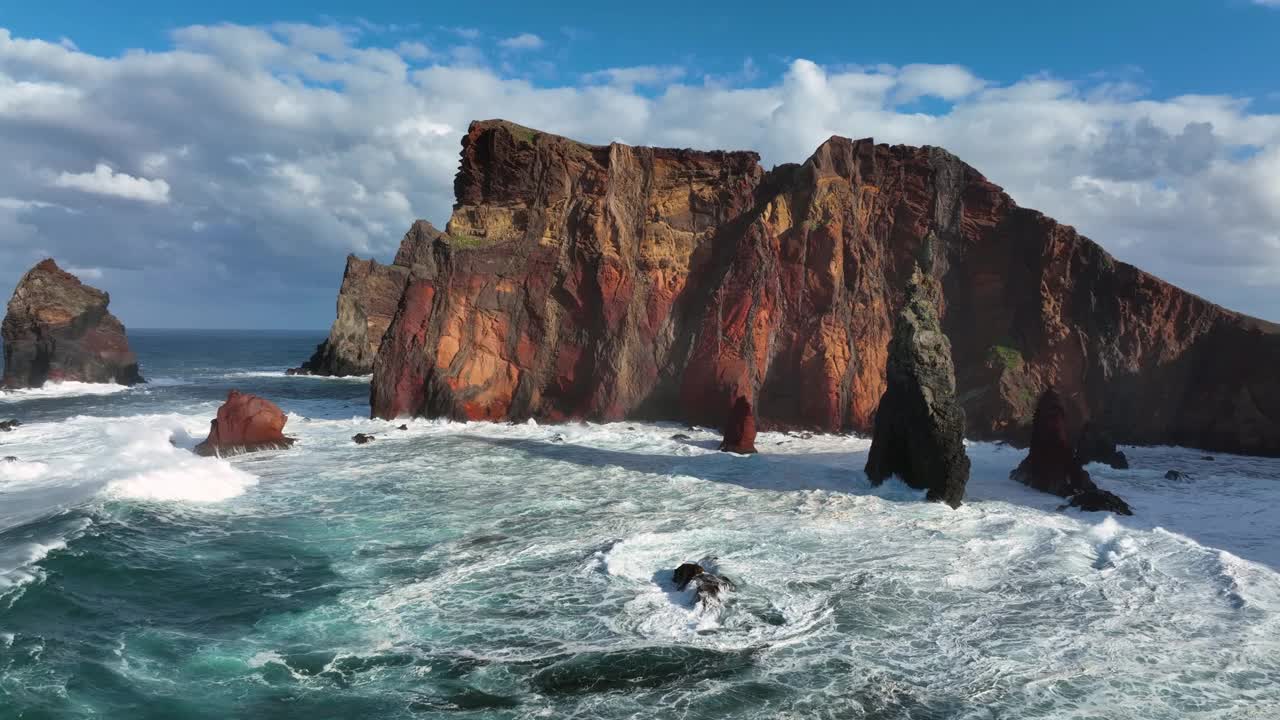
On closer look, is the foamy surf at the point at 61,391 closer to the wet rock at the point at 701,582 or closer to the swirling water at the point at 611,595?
the swirling water at the point at 611,595

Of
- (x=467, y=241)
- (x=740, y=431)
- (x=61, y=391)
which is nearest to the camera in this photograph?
(x=740, y=431)

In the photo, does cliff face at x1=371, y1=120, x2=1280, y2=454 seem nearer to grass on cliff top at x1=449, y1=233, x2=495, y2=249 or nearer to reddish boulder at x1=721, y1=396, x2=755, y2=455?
grass on cliff top at x1=449, y1=233, x2=495, y2=249

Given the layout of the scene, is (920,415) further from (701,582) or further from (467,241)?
(467,241)

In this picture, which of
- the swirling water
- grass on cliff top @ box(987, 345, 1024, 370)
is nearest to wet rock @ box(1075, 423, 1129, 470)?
the swirling water

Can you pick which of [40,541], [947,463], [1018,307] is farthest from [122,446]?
[1018,307]

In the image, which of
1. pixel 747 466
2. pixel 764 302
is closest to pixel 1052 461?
pixel 747 466

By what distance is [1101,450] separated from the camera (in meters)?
28.8

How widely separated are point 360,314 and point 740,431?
51851 millimetres

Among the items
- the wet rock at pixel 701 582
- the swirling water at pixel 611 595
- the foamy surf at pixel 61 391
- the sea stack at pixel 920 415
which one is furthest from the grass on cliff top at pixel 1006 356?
the foamy surf at pixel 61 391

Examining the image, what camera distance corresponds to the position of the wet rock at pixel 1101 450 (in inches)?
1110

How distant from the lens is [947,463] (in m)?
21.4

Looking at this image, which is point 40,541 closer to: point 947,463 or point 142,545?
point 142,545

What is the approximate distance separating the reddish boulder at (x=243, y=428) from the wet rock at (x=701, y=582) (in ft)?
67.9

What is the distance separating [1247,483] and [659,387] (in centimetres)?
2321
